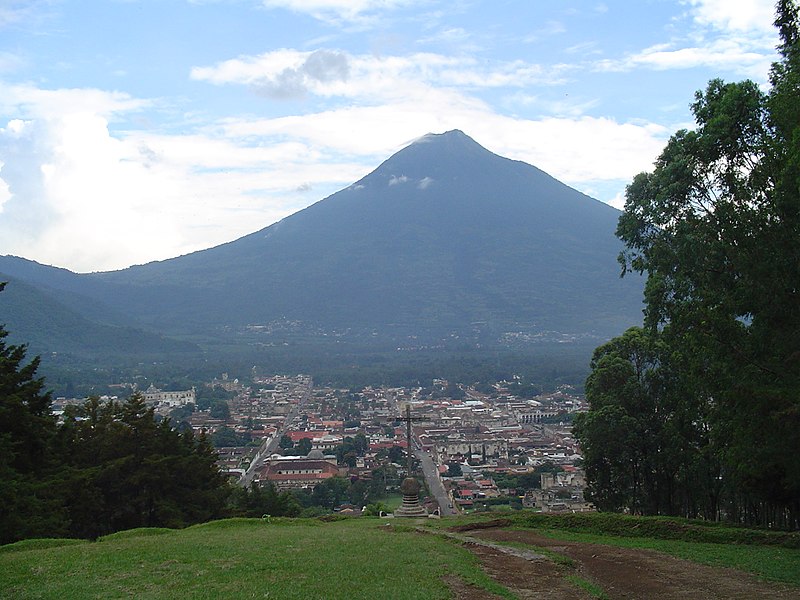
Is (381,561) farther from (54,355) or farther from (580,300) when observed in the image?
(580,300)

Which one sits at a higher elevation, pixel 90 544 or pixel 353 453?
pixel 90 544

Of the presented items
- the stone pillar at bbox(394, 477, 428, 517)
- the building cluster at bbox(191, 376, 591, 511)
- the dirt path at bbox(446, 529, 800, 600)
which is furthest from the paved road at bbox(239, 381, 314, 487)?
the dirt path at bbox(446, 529, 800, 600)

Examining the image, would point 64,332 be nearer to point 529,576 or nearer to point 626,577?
point 529,576

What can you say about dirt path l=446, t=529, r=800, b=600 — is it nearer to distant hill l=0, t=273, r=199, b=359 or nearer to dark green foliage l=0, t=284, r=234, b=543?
dark green foliage l=0, t=284, r=234, b=543

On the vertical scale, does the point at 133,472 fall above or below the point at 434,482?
above

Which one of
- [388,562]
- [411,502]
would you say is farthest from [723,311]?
[411,502]

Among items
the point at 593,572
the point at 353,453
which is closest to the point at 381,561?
the point at 593,572
